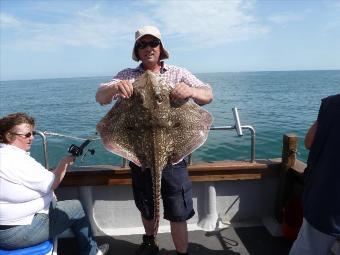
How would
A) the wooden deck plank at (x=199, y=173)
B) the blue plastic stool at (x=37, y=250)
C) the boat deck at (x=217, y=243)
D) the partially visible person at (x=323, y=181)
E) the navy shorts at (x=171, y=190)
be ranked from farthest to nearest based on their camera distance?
the wooden deck plank at (x=199, y=173) < the boat deck at (x=217, y=243) < the navy shorts at (x=171, y=190) < the blue plastic stool at (x=37, y=250) < the partially visible person at (x=323, y=181)

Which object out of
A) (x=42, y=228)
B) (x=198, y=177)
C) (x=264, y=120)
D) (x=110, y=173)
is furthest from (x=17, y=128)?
(x=264, y=120)

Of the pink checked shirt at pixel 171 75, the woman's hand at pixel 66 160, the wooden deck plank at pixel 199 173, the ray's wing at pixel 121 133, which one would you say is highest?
the pink checked shirt at pixel 171 75

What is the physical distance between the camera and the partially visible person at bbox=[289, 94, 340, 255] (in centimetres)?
254

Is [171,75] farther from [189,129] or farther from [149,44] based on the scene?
[189,129]

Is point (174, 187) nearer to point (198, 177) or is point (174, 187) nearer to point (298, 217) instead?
point (198, 177)

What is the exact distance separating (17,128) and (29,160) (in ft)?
1.17

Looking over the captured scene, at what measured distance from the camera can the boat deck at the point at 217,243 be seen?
4.08 metres

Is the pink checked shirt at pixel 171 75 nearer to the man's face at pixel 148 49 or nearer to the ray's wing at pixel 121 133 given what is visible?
the man's face at pixel 148 49

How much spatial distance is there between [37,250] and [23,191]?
23.1 inches

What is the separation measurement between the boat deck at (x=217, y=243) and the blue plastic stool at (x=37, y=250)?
3.55 feet

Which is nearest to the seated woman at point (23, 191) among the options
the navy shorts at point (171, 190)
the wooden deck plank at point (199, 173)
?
the navy shorts at point (171, 190)

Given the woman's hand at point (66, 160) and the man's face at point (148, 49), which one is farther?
the woman's hand at point (66, 160)

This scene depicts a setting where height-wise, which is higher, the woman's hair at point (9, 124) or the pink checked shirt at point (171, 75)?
the pink checked shirt at point (171, 75)

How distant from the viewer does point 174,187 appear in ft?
10.7
